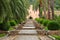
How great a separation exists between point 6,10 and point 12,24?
23.9 m

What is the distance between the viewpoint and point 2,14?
19984mm

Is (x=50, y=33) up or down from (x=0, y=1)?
down

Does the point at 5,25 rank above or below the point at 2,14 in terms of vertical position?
below

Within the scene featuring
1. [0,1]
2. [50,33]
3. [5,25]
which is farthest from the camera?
[5,25]

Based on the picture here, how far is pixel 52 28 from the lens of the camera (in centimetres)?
2992

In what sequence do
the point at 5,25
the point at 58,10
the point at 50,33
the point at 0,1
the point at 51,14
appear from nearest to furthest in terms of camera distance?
the point at 0,1 → the point at 50,33 → the point at 5,25 → the point at 51,14 → the point at 58,10

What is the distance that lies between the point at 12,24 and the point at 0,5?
24.8m

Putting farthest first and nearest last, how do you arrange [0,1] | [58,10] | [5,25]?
[58,10]
[5,25]
[0,1]

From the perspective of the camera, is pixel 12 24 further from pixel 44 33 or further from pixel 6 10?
pixel 6 10

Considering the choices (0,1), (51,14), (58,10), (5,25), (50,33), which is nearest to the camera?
(0,1)

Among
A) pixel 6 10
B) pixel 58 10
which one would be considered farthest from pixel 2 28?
pixel 58 10

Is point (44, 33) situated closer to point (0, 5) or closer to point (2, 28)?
point (2, 28)

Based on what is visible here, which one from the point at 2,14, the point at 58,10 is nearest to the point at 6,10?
the point at 2,14

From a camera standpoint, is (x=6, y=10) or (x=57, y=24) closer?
(x=6, y=10)
